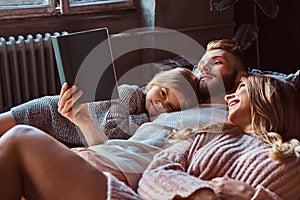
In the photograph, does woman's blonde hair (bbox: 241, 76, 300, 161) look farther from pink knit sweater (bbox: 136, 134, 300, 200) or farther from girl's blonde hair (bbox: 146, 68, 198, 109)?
girl's blonde hair (bbox: 146, 68, 198, 109)

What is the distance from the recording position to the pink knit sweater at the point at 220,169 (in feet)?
4.46

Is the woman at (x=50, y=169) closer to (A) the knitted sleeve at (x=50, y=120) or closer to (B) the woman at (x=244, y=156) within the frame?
(B) the woman at (x=244, y=156)

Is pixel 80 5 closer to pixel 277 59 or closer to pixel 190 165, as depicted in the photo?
pixel 277 59

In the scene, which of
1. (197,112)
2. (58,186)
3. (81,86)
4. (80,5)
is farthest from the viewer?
(80,5)

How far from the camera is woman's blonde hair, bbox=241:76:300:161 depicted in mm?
1556

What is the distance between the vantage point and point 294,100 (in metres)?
1.61

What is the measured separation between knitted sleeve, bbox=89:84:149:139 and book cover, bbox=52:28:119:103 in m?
0.21

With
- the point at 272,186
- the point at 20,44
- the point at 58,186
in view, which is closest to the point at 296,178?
the point at 272,186

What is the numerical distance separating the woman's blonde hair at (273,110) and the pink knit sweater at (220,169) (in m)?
0.06

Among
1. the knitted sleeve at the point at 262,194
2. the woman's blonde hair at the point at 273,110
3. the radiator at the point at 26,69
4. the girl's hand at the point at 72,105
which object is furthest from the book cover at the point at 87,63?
the radiator at the point at 26,69

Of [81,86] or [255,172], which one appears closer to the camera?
[255,172]

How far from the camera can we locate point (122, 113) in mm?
1998

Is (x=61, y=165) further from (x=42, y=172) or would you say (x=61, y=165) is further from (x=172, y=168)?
(x=172, y=168)

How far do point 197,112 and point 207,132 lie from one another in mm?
250
